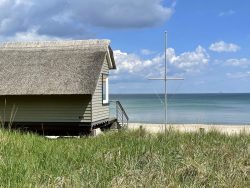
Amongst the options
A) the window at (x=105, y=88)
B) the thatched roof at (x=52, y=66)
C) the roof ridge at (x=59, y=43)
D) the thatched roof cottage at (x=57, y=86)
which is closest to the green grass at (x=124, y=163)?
the thatched roof cottage at (x=57, y=86)

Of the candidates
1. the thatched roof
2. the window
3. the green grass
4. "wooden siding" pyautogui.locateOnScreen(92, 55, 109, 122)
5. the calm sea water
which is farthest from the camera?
the calm sea water

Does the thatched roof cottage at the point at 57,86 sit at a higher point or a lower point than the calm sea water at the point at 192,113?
higher

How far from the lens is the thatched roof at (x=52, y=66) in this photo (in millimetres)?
21156

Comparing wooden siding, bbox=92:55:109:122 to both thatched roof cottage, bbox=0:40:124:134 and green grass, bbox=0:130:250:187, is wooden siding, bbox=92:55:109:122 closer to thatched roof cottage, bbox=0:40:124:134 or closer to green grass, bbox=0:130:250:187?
thatched roof cottage, bbox=0:40:124:134

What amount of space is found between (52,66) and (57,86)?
4.92 ft

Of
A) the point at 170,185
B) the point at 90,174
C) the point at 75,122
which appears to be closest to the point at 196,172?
the point at 170,185

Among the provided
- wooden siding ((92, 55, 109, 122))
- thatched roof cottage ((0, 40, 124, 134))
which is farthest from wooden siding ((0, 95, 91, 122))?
wooden siding ((92, 55, 109, 122))

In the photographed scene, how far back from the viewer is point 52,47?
23.7 m

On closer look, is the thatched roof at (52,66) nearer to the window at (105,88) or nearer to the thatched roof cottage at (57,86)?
the thatched roof cottage at (57,86)

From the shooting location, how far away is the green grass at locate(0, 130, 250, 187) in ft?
21.9

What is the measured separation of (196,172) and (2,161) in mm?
2876

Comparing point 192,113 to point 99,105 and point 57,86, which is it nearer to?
point 99,105

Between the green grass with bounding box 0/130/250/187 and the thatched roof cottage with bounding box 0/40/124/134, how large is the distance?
11.0 m

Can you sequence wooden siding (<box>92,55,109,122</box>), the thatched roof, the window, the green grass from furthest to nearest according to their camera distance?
the window → wooden siding (<box>92,55,109,122</box>) → the thatched roof → the green grass
